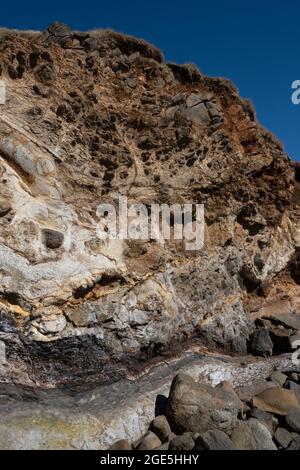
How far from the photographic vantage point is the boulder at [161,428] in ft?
19.7

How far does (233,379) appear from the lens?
798 centimetres

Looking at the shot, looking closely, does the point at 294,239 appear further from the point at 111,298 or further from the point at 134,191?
the point at 111,298

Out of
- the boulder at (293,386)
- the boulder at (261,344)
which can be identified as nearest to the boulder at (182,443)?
the boulder at (293,386)

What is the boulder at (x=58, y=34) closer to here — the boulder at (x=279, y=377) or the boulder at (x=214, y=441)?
the boulder at (x=214, y=441)

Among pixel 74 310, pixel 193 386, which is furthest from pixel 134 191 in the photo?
pixel 193 386

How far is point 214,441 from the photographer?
219 inches

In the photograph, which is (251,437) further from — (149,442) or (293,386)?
(293,386)

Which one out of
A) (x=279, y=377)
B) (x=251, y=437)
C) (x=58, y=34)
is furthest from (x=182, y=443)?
(x=58, y=34)

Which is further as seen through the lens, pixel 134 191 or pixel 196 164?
pixel 196 164

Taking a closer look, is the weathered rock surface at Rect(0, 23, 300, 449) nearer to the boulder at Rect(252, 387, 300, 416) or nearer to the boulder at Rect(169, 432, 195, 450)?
the boulder at Rect(252, 387, 300, 416)

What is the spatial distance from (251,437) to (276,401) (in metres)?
1.34

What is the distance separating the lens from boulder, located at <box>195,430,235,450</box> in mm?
5504
